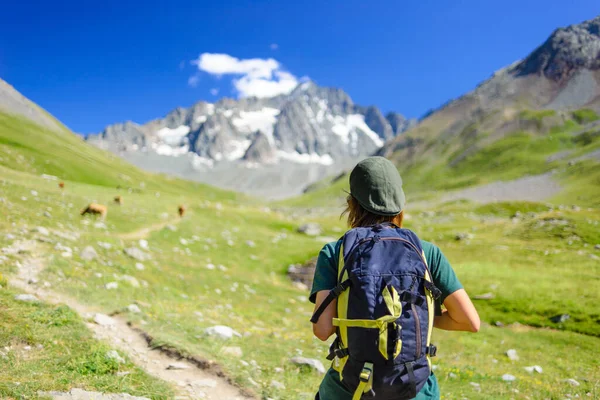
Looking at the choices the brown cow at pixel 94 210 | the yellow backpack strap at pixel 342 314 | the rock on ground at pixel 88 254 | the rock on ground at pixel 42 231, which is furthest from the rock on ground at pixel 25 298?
the brown cow at pixel 94 210

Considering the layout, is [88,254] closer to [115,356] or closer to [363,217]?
[115,356]

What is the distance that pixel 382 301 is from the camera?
3793 millimetres

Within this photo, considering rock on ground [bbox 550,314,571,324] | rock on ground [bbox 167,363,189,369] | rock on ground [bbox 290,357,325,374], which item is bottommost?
rock on ground [bbox 167,363,189,369]

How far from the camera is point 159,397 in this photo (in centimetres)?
714

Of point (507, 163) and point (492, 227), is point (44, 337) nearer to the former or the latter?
point (492, 227)

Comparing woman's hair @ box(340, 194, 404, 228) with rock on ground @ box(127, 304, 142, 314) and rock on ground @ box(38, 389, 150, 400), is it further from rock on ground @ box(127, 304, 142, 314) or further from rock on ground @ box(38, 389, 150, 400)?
rock on ground @ box(127, 304, 142, 314)

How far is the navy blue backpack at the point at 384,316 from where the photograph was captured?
376 cm

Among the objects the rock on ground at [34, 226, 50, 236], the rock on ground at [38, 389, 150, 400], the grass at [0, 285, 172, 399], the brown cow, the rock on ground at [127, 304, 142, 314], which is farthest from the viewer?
the brown cow

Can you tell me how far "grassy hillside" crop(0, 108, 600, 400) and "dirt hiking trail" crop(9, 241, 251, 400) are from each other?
0.37m

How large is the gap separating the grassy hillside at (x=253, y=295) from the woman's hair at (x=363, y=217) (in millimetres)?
5470

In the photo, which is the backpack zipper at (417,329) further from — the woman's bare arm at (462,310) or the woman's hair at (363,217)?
the woman's hair at (363,217)

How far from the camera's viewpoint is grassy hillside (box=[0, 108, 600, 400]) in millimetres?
9587

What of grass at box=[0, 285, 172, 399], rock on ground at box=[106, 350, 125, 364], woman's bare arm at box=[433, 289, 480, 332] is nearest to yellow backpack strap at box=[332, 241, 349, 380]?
woman's bare arm at box=[433, 289, 480, 332]

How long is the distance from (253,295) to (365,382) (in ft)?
61.1
